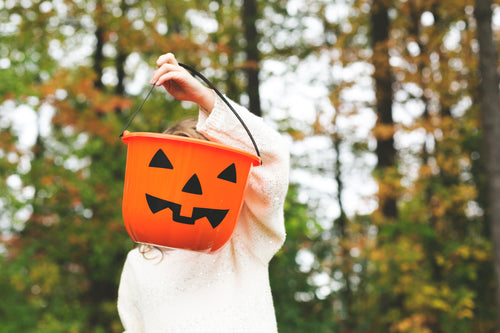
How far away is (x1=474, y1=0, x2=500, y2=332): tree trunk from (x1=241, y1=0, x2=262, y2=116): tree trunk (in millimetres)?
2050

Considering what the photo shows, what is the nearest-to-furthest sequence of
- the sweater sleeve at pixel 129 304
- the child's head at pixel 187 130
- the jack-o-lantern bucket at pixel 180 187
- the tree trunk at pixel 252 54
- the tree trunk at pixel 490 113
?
the jack-o-lantern bucket at pixel 180 187
the child's head at pixel 187 130
the sweater sleeve at pixel 129 304
the tree trunk at pixel 490 113
the tree trunk at pixel 252 54

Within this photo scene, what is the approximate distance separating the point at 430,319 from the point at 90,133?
4.39m

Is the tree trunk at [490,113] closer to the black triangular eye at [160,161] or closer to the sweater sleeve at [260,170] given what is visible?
the sweater sleeve at [260,170]

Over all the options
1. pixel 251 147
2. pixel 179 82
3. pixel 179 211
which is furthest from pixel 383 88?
pixel 179 211

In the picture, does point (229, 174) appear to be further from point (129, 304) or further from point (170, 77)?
point (129, 304)

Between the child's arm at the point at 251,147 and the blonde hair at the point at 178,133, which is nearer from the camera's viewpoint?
the child's arm at the point at 251,147

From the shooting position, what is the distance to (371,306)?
5.89 meters

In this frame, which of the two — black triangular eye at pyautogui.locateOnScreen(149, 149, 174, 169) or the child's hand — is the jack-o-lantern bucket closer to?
black triangular eye at pyautogui.locateOnScreen(149, 149, 174, 169)

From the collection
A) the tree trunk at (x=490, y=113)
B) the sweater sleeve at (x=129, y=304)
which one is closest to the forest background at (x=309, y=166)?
the tree trunk at (x=490, y=113)

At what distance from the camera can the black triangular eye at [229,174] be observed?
42.8 inches

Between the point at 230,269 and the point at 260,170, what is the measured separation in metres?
0.31

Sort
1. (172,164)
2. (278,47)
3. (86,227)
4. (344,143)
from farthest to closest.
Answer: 1. (344,143)
2. (278,47)
3. (86,227)
4. (172,164)

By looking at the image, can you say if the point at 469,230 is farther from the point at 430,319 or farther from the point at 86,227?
Answer: the point at 86,227

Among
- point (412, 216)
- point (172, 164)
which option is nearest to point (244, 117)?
point (172, 164)
